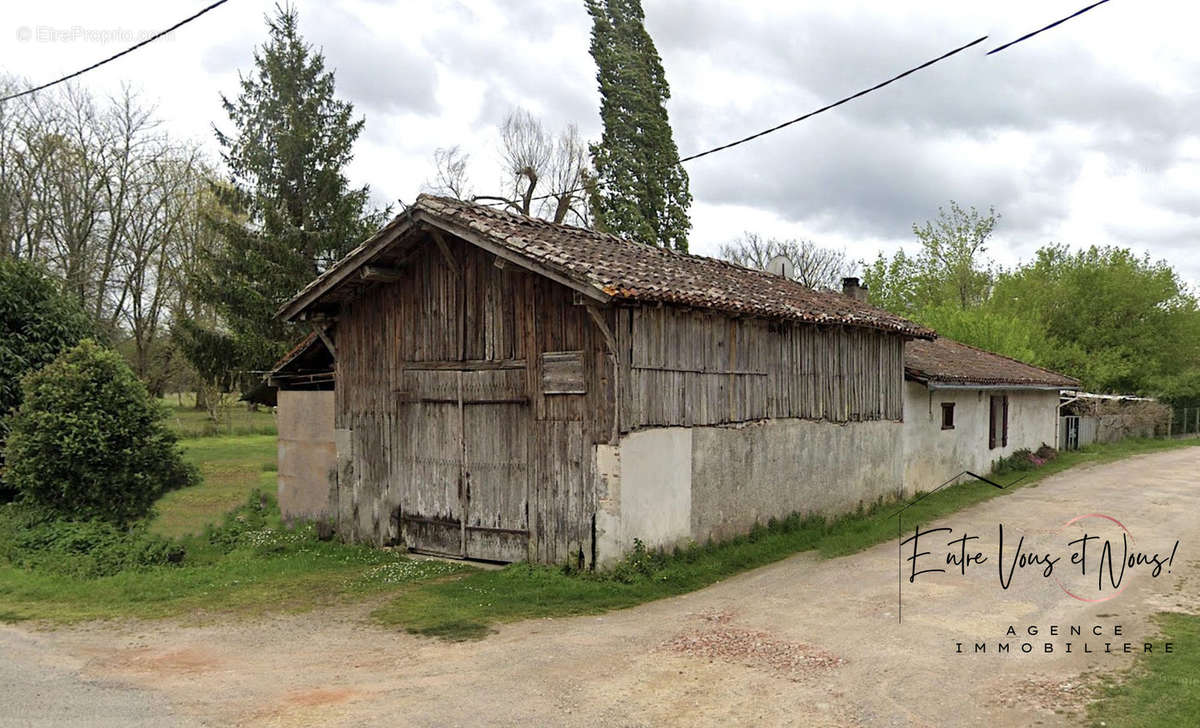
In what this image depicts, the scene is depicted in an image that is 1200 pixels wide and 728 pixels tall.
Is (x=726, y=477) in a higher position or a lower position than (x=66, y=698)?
higher

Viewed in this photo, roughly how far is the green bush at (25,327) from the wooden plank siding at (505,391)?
6208 mm

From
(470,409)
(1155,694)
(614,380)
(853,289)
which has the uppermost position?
(853,289)

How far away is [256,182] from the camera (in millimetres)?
26500

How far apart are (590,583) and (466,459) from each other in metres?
2.67

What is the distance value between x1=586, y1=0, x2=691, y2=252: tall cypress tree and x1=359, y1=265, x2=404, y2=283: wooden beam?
18609 millimetres

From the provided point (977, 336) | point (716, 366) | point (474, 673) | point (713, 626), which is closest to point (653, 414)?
point (716, 366)

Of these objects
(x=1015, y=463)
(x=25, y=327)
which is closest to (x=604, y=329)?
(x=25, y=327)

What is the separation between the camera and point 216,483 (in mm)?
20469

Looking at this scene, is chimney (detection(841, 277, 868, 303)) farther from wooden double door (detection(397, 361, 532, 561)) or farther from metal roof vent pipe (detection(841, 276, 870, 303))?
wooden double door (detection(397, 361, 532, 561))

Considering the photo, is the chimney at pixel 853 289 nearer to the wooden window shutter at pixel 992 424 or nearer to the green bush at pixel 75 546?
the wooden window shutter at pixel 992 424

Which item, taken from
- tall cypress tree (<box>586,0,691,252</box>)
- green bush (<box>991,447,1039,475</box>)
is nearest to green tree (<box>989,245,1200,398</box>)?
green bush (<box>991,447,1039,475</box>)

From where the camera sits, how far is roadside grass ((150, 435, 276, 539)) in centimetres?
1507

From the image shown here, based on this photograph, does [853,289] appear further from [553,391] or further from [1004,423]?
[553,391]

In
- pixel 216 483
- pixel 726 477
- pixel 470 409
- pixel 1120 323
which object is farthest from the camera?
pixel 1120 323
